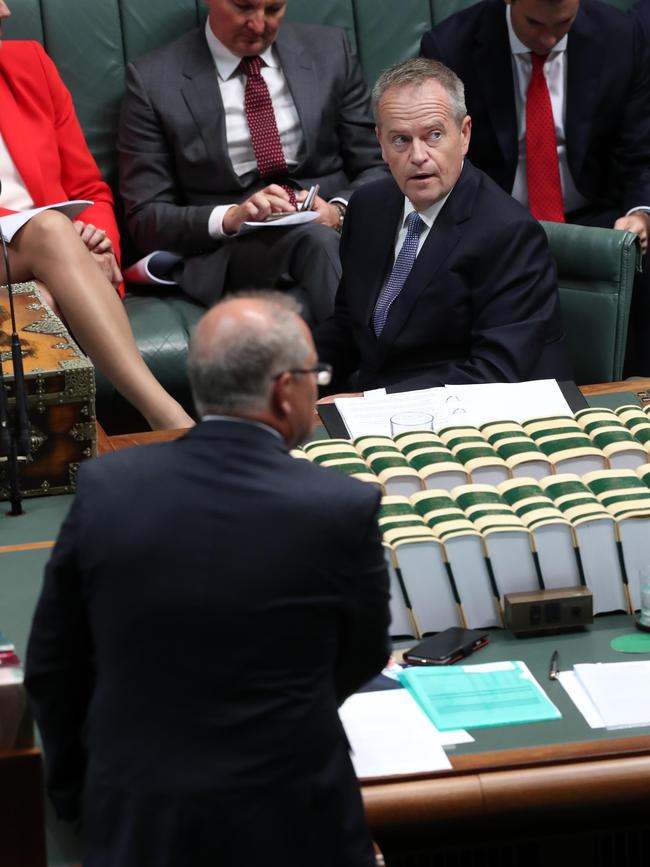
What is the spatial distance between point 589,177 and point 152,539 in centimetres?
304

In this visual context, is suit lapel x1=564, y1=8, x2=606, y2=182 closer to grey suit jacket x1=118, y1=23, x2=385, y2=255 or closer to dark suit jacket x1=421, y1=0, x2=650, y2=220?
dark suit jacket x1=421, y1=0, x2=650, y2=220

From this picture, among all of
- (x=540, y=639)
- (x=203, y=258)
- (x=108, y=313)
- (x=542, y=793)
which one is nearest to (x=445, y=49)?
(x=203, y=258)

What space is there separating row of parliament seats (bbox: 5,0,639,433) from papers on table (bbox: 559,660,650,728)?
5.74 ft

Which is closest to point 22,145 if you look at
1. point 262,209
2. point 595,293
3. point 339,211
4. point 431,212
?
point 262,209

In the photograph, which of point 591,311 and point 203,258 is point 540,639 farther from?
point 203,258

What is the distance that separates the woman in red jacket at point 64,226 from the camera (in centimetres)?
312

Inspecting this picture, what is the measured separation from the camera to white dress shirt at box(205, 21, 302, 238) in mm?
4086

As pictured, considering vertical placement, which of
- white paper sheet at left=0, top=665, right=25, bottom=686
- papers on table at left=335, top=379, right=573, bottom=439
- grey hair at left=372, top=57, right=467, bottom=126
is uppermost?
grey hair at left=372, top=57, right=467, bottom=126

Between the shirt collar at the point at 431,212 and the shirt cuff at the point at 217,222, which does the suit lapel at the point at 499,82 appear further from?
the shirt collar at the point at 431,212

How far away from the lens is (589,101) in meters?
4.05

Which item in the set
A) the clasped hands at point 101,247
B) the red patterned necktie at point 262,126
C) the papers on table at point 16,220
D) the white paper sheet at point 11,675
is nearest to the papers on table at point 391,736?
the white paper sheet at point 11,675

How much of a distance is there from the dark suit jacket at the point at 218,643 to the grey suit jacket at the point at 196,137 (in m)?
2.70

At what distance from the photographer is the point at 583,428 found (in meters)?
2.41

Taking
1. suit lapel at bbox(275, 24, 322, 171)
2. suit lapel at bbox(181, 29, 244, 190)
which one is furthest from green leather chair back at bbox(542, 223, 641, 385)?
suit lapel at bbox(181, 29, 244, 190)
